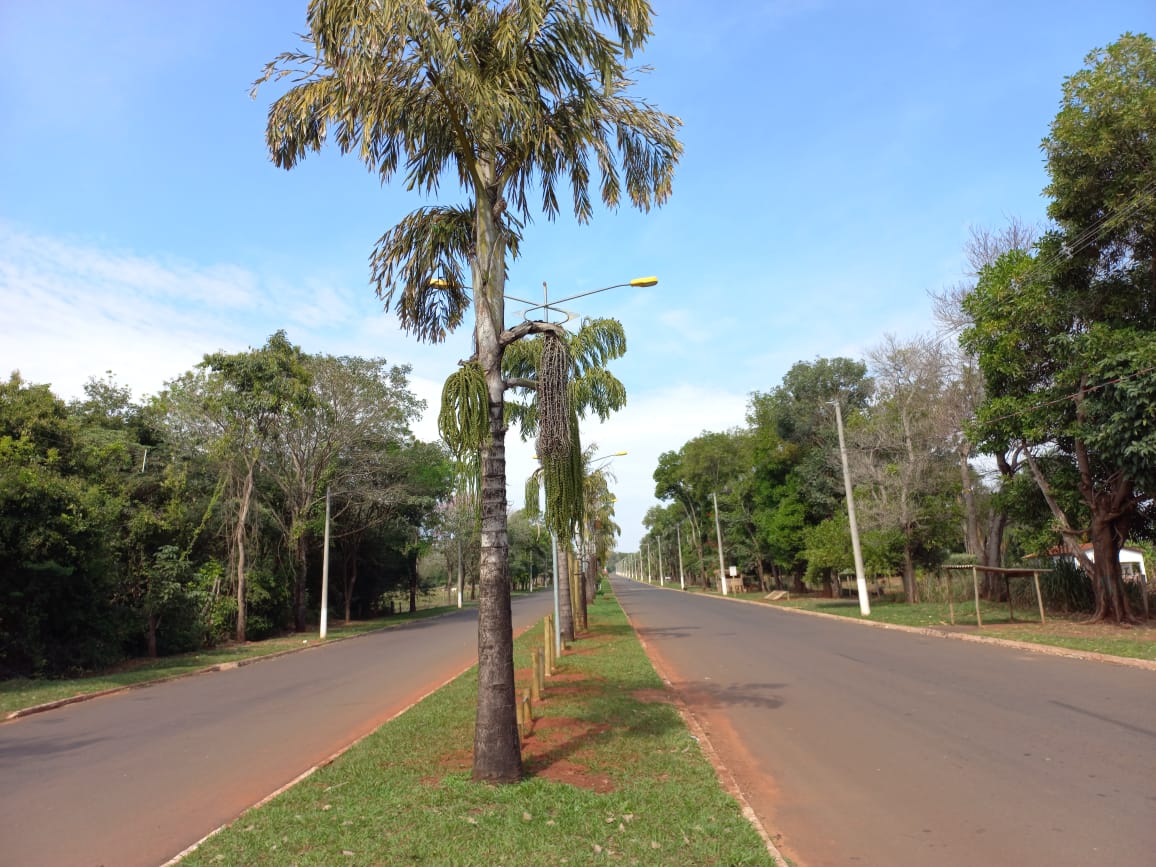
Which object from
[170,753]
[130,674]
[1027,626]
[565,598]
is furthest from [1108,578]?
[130,674]

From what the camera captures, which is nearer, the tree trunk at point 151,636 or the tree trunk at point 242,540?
the tree trunk at point 151,636

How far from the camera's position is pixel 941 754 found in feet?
23.8

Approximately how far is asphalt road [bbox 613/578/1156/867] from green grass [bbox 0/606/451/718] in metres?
11.9

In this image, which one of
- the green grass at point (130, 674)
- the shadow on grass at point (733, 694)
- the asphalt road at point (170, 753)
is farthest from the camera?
the green grass at point (130, 674)

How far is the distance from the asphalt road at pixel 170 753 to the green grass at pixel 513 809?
73 centimetres

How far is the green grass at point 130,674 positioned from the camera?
554 inches

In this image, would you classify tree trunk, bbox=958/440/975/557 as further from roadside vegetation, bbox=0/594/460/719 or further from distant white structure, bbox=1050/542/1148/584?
roadside vegetation, bbox=0/594/460/719

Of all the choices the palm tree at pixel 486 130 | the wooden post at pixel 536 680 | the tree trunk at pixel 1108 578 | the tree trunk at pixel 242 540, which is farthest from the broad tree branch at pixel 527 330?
the tree trunk at pixel 242 540

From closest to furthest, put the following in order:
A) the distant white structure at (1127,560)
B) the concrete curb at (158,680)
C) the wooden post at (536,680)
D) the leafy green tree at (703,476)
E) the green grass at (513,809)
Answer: the green grass at (513,809)
the wooden post at (536,680)
the concrete curb at (158,680)
the distant white structure at (1127,560)
the leafy green tree at (703,476)

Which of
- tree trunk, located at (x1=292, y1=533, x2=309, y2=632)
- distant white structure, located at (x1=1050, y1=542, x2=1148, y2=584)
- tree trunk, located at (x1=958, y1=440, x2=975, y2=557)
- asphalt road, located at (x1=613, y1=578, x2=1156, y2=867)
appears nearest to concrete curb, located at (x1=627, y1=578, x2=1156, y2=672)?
asphalt road, located at (x1=613, y1=578, x2=1156, y2=867)

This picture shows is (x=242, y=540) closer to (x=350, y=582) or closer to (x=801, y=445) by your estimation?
(x=350, y=582)

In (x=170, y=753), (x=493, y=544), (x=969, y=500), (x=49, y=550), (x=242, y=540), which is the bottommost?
(x=170, y=753)

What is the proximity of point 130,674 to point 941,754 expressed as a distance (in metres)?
18.2

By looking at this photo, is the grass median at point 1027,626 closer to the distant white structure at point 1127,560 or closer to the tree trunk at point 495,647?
the distant white structure at point 1127,560
